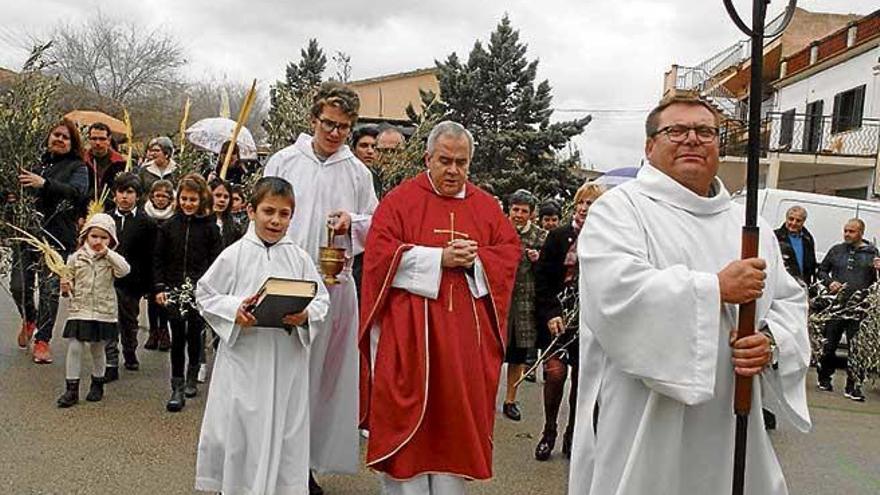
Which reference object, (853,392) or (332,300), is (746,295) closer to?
(332,300)

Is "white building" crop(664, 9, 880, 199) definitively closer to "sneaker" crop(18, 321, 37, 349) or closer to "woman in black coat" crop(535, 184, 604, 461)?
"woman in black coat" crop(535, 184, 604, 461)

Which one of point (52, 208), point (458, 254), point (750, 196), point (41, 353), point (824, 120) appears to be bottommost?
point (41, 353)

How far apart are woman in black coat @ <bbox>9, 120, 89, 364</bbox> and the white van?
7772mm

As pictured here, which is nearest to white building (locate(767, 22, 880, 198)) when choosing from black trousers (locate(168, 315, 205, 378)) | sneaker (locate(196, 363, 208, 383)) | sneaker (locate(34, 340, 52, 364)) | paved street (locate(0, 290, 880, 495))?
paved street (locate(0, 290, 880, 495))

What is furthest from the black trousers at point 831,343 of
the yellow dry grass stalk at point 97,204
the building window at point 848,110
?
the building window at point 848,110

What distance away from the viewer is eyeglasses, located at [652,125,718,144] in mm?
2863

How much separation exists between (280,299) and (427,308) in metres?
0.69

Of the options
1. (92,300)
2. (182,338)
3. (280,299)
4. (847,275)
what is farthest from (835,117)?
(280,299)

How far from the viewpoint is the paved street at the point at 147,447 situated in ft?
16.0

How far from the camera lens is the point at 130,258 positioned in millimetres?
7199

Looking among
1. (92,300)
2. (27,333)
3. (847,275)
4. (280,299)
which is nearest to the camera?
(280,299)

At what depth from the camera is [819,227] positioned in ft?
36.5

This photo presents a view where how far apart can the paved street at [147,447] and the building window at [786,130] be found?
19.0 m

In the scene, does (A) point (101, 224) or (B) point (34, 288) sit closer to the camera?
(A) point (101, 224)
